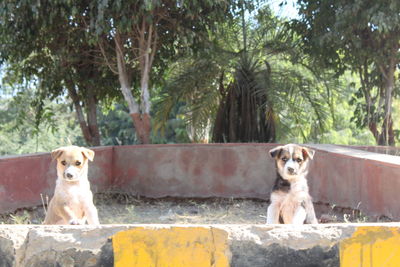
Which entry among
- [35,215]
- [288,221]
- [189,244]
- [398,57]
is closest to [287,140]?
[398,57]

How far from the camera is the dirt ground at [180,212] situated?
8.33m

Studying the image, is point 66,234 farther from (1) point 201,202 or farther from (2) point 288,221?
(1) point 201,202

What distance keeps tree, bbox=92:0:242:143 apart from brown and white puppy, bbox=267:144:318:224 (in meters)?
5.88

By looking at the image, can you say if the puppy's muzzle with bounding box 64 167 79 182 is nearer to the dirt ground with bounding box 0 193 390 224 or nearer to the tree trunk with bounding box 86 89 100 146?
the dirt ground with bounding box 0 193 390 224

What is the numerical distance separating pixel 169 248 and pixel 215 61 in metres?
10.5

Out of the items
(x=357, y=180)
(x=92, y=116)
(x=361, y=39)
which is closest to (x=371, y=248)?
(x=357, y=180)

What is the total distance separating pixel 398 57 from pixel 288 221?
28.7 feet

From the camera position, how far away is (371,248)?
350cm

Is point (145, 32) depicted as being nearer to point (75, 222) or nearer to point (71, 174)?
point (71, 174)

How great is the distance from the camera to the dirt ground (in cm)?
833

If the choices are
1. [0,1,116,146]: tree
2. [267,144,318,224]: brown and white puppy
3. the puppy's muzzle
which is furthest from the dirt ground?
[0,1,116,146]: tree

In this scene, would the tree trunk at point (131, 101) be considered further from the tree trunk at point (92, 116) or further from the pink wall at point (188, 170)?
the tree trunk at point (92, 116)

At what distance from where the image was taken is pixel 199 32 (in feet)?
41.8

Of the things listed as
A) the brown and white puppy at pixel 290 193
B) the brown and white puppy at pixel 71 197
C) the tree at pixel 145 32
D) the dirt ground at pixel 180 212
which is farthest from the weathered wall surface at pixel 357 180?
the tree at pixel 145 32
